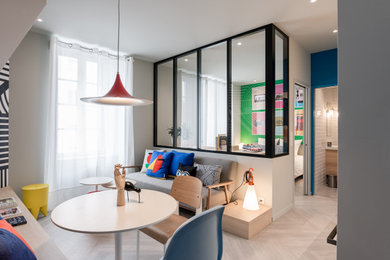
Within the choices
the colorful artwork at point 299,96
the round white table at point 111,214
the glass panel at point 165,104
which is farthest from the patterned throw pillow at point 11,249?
the colorful artwork at point 299,96

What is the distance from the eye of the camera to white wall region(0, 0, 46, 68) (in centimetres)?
44

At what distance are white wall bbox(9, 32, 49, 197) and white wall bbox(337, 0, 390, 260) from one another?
3908 millimetres

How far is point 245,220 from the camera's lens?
2521 millimetres

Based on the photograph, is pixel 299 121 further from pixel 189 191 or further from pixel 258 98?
pixel 189 191

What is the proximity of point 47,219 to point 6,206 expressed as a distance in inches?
50.7

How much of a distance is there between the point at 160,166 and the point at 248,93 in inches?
74.6

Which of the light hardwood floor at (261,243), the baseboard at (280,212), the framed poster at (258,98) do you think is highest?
the framed poster at (258,98)

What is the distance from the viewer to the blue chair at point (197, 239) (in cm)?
101

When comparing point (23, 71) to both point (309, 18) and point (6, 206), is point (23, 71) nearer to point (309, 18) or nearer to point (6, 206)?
point (6, 206)

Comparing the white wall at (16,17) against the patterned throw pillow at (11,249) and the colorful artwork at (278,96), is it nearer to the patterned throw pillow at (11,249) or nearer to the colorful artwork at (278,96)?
the patterned throw pillow at (11,249)

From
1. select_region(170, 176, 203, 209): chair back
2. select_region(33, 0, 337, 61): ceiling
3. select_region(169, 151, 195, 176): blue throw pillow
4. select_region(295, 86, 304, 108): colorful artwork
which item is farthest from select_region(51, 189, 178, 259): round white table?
select_region(295, 86, 304, 108): colorful artwork

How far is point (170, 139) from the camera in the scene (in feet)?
14.8

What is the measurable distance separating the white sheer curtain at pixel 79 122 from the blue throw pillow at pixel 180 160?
3.79 feet

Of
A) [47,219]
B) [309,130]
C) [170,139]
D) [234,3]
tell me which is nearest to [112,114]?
[170,139]
